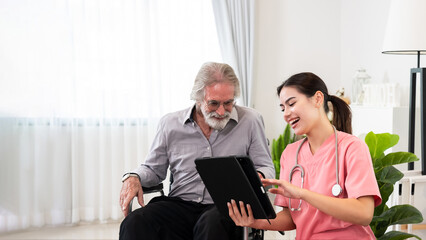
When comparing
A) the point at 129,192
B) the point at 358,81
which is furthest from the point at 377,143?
the point at 358,81

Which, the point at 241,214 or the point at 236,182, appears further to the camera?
the point at 241,214

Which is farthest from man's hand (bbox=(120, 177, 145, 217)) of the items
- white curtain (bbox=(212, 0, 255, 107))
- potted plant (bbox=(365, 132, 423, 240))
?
white curtain (bbox=(212, 0, 255, 107))

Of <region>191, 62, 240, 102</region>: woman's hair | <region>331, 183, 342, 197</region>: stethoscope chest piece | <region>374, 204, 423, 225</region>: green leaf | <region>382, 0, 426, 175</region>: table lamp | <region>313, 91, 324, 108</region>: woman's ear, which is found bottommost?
<region>374, 204, 423, 225</region>: green leaf

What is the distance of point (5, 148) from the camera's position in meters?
4.02

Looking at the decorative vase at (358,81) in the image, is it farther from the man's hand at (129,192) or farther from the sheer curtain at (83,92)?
the man's hand at (129,192)

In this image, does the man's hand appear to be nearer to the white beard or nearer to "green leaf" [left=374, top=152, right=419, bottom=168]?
the white beard

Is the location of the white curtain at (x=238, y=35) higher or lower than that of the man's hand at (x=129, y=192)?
higher

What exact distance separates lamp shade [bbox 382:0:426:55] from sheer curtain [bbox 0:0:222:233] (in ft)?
6.24

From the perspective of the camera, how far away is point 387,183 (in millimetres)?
2398

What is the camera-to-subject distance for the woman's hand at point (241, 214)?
5.87 ft

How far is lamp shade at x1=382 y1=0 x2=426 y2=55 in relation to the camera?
2.91 metres

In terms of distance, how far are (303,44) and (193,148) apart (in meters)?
2.61

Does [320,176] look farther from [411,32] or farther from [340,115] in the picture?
[411,32]

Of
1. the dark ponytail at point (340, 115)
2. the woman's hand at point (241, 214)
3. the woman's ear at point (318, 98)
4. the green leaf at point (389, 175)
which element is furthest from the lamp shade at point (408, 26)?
the woman's hand at point (241, 214)
